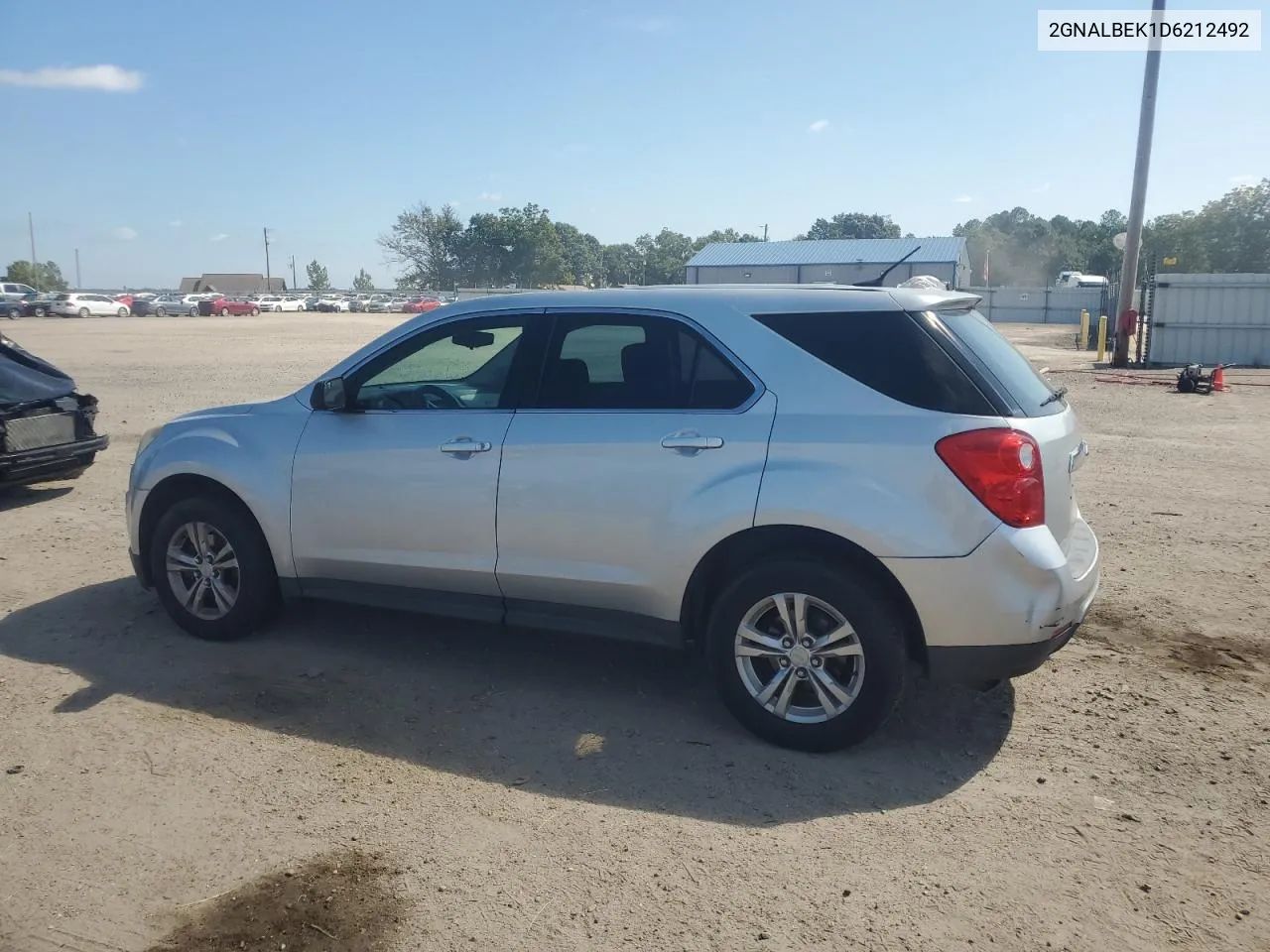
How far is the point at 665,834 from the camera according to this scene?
3.60m

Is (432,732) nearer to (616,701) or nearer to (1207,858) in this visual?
(616,701)

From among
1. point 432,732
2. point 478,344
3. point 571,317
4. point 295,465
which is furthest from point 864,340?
point 295,465

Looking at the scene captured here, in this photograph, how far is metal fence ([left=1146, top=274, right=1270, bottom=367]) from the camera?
23.2m

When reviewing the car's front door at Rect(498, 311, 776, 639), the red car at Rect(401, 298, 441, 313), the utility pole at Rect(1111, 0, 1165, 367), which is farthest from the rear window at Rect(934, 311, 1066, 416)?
the red car at Rect(401, 298, 441, 313)

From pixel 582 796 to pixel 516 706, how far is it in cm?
90

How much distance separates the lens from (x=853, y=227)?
10906cm

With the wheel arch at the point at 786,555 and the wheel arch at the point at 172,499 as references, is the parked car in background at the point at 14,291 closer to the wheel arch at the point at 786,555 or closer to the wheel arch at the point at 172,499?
the wheel arch at the point at 172,499

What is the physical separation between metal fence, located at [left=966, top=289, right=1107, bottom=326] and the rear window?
5764cm

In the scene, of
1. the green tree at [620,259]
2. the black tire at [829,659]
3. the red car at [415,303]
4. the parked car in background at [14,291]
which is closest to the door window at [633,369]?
the black tire at [829,659]

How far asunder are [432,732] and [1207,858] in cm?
299

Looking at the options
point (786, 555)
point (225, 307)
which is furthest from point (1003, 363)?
point (225, 307)

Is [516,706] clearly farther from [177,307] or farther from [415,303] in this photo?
[415,303]

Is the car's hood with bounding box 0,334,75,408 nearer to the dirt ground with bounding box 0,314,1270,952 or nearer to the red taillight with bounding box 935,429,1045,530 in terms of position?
the dirt ground with bounding box 0,314,1270,952

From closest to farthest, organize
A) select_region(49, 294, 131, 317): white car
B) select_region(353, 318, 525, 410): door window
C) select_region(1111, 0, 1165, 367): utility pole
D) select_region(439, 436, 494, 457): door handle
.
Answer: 1. select_region(439, 436, 494, 457): door handle
2. select_region(353, 318, 525, 410): door window
3. select_region(1111, 0, 1165, 367): utility pole
4. select_region(49, 294, 131, 317): white car
